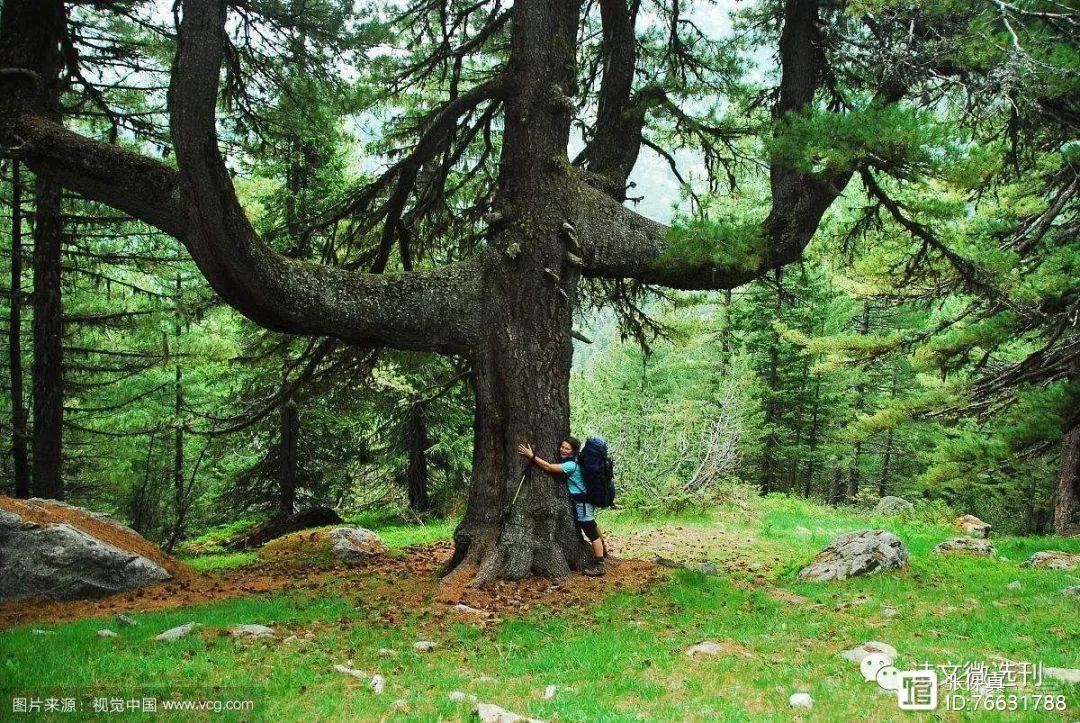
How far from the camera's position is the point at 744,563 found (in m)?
9.02

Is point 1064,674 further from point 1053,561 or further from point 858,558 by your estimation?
point 1053,561

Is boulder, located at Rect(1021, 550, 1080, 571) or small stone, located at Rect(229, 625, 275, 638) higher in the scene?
boulder, located at Rect(1021, 550, 1080, 571)

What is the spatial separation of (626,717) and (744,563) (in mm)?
5854

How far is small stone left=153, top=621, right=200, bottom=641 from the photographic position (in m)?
5.20

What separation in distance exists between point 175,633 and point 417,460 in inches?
397

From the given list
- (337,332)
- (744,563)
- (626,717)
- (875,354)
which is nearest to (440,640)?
(626,717)

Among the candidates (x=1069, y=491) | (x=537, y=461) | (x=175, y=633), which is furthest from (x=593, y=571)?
(x=1069, y=491)

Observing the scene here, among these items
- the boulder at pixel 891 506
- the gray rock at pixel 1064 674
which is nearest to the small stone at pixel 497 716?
the gray rock at pixel 1064 674

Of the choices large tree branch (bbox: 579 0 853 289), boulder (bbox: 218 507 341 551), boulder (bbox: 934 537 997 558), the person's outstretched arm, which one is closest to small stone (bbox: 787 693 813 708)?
the person's outstretched arm

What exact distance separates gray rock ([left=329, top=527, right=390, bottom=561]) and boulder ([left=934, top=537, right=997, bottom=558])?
808cm

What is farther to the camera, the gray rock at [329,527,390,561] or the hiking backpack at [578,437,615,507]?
the gray rock at [329,527,390,561]

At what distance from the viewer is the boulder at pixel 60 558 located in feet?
22.5

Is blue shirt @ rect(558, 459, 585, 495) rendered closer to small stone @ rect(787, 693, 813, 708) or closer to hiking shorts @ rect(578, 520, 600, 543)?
hiking shorts @ rect(578, 520, 600, 543)

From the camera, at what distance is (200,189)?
207 inches
